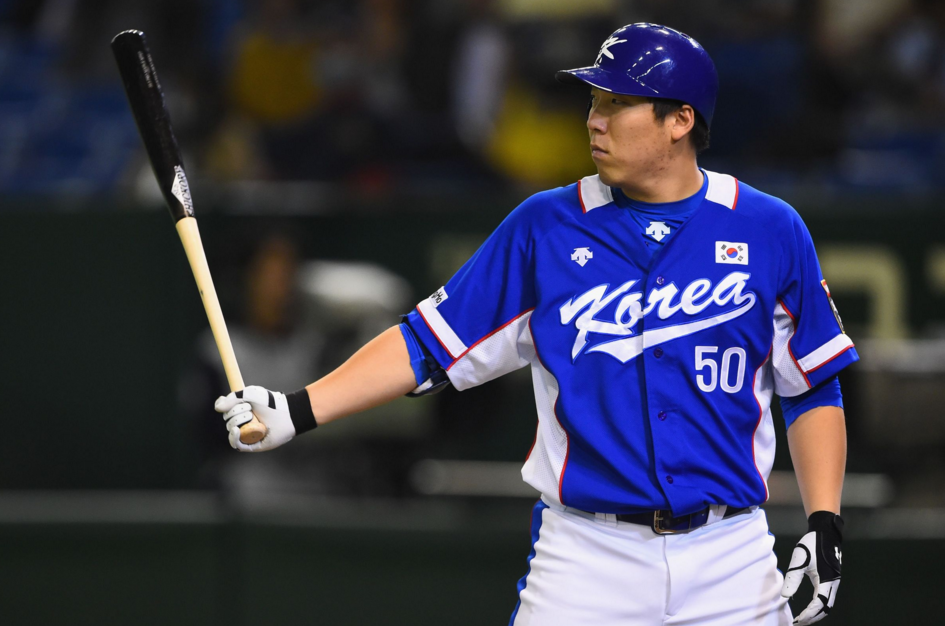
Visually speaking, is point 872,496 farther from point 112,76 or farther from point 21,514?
point 112,76

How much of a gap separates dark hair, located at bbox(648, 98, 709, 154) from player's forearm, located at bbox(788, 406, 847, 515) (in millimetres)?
681

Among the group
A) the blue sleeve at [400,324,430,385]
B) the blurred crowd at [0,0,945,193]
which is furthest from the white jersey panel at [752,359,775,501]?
the blurred crowd at [0,0,945,193]

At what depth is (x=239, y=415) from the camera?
2.44 m

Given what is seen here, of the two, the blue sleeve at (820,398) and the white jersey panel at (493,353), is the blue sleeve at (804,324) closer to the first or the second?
the blue sleeve at (820,398)

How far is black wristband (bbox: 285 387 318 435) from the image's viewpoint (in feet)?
8.24

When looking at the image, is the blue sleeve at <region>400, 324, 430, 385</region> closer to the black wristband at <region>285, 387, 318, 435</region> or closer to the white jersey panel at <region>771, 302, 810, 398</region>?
the black wristband at <region>285, 387, 318, 435</region>

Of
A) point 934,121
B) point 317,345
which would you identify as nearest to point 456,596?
point 317,345

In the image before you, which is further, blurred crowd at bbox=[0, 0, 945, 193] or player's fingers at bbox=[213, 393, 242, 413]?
blurred crowd at bbox=[0, 0, 945, 193]

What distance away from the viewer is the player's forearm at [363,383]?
2.54 meters

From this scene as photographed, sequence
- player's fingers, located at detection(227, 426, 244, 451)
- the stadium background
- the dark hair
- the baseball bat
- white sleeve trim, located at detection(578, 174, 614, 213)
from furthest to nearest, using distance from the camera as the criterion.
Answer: the stadium background → the baseball bat → white sleeve trim, located at detection(578, 174, 614, 213) → the dark hair → player's fingers, located at detection(227, 426, 244, 451)

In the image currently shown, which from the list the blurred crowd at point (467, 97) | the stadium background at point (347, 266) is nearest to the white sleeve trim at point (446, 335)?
the stadium background at point (347, 266)

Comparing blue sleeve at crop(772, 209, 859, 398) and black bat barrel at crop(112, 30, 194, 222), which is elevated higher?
black bat barrel at crop(112, 30, 194, 222)

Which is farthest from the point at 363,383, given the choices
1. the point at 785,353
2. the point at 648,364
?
the point at 785,353

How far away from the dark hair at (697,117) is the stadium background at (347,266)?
6.85 feet
